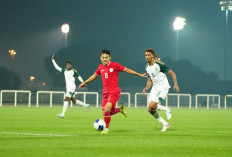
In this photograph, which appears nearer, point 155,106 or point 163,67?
point 155,106

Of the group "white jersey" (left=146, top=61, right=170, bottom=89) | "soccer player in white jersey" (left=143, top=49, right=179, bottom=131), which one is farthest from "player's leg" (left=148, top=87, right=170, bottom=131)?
"white jersey" (left=146, top=61, right=170, bottom=89)

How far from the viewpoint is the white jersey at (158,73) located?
45.4ft

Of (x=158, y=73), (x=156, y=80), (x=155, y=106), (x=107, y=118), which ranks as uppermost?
(x=158, y=73)

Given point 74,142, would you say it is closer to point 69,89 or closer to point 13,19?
point 69,89

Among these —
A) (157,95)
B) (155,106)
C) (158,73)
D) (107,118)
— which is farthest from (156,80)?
(107,118)

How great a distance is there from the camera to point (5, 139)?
10.2 meters

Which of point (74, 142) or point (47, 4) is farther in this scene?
point (47, 4)

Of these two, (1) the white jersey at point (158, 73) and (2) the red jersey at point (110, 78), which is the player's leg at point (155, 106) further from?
(2) the red jersey at point (110, 78)

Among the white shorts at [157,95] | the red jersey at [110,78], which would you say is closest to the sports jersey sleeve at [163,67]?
the white shorts at [157,95]

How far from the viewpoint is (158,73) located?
14.1 meters

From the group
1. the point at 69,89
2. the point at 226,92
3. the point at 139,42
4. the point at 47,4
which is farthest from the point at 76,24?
the point at 69,89

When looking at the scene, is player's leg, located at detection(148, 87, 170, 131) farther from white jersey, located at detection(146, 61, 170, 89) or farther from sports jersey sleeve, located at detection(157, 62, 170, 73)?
sports jersey sleeve, located at detection(157, 62, 170, 73)

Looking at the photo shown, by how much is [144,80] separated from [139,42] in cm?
4096

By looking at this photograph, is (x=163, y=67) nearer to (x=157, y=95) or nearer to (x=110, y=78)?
(x=157, y=95)
